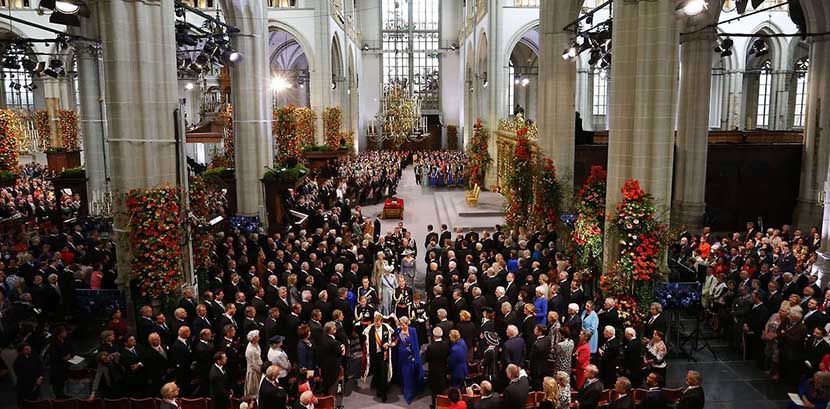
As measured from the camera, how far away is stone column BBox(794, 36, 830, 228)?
17688 mm

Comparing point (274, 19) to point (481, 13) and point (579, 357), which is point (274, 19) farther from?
point (579, 357)

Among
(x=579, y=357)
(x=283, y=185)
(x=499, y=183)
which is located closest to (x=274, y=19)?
(x=499, y=183)

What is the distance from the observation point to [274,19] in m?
31.5

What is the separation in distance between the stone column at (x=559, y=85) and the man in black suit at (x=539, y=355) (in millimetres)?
8315

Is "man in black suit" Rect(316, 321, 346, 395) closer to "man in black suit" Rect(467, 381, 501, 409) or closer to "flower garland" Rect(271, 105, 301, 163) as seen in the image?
"man in black suit" Rect(467, 381, 501, 409)

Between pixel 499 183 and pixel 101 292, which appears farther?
pixel 499 183

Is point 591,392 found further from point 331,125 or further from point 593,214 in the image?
point 331,125

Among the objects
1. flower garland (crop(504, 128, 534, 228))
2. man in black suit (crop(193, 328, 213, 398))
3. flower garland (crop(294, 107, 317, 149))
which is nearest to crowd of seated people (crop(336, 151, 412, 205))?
flower garland (crop(294, 107, 317, 149))

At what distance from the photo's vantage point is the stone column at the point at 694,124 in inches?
696

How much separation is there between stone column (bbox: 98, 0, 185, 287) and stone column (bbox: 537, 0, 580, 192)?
32.3 ft

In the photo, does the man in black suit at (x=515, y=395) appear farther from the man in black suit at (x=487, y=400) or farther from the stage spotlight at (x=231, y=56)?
the stage spotlight at (x=231, y=56)

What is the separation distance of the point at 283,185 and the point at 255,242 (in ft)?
11.4

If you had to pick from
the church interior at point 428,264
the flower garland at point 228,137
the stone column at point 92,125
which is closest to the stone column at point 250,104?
the church interior at point 428,264

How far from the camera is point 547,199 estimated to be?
52.8ft
